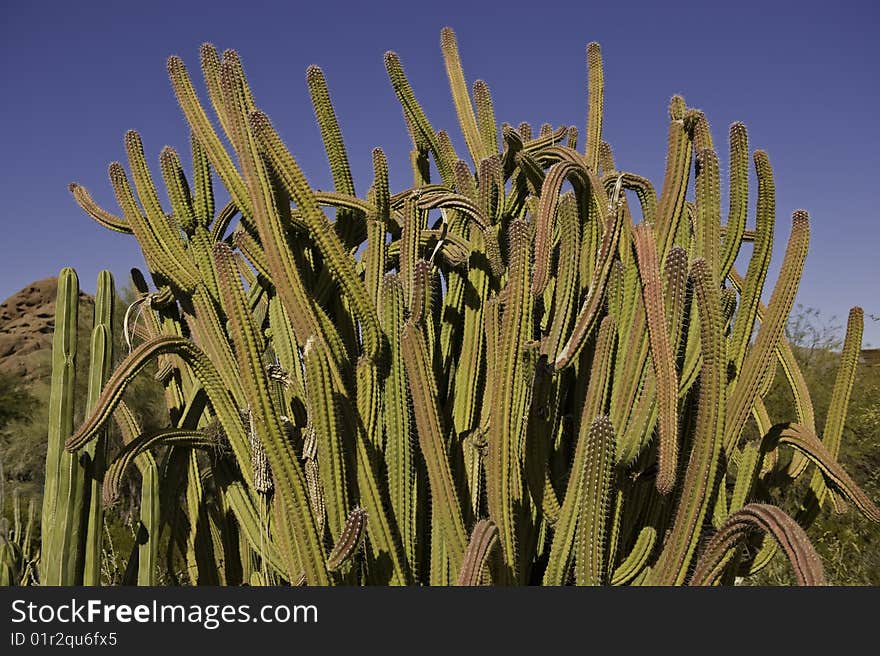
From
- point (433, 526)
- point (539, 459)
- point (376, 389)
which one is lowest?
point (433, 526)

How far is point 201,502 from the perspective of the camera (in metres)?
3.89

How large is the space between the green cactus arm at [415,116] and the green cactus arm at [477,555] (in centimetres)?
224

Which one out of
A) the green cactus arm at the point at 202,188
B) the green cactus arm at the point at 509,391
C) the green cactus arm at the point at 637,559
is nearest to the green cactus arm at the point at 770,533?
the green cactus arm at the point at 637,559

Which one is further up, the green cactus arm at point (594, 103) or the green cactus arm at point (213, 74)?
the green cactus arm at point (594, 103)

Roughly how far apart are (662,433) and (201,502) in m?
2.41

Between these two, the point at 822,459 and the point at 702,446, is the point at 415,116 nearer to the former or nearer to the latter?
the point at 702,446

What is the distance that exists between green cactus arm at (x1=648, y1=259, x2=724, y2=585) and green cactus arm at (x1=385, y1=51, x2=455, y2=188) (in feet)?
6.24

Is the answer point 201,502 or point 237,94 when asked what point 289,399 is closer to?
point 201,502

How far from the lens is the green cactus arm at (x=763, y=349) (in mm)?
3301

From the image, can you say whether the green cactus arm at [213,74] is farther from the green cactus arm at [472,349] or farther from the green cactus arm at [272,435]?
the green cactus arm at [472,349]

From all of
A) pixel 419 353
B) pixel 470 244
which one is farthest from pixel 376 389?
pixel 470 244

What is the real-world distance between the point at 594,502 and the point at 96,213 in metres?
3.13

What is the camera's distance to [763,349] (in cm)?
331

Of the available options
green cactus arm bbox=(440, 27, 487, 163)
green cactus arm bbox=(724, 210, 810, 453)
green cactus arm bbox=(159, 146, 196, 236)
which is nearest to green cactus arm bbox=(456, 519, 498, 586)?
green cactus arm bbox=(724, 210, 810, 453)
